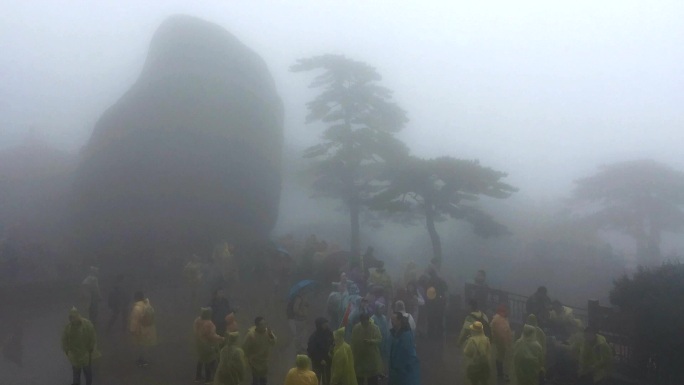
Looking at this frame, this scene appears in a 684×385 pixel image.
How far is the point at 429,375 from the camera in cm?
933

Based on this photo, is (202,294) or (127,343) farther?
(202,294)

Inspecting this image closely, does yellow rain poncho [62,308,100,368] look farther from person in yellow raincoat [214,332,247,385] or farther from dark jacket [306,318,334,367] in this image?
dark jacket [306,318,334,367]

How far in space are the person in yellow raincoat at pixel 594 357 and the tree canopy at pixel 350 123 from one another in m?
17.2

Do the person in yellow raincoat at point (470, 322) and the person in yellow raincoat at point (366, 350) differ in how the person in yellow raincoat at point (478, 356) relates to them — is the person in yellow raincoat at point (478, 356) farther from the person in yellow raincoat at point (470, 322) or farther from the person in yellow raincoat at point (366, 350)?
the person in yellow raincoat at point (366, 350)

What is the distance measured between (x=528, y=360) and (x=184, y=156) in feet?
58.9

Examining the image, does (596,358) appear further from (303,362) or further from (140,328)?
(140,328)

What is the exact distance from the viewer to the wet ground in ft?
29.5

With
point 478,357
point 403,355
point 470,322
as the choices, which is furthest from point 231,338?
point 470,322

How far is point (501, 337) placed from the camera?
857 cm

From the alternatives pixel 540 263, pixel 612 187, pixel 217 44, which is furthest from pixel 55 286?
pixel 612 187

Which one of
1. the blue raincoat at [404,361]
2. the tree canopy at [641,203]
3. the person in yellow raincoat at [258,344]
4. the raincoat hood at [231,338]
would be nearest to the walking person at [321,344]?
the person in yellow raincoat at [258,344]

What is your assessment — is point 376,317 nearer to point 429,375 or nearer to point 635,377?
point 429,375

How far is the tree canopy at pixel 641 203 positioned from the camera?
26797 mm

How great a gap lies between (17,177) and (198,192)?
7.24m
